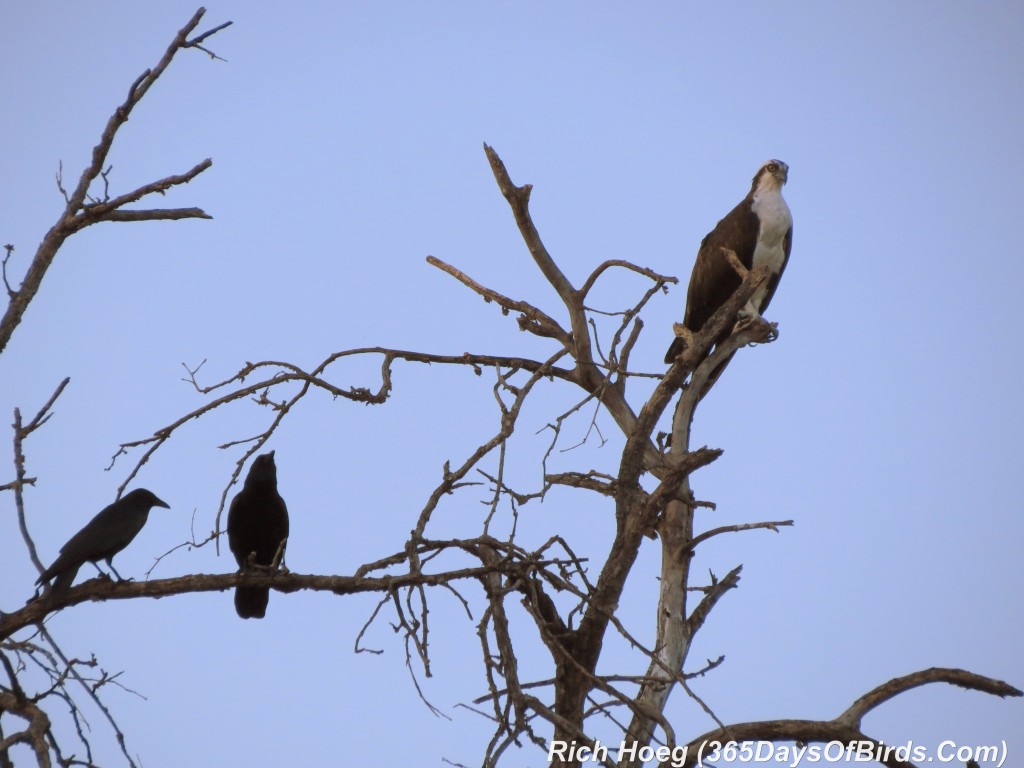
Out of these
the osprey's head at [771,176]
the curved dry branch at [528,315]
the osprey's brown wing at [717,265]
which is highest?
the osprey's head at [771,176]

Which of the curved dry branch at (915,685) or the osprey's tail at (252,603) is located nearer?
the curved dry branch at (915,685)

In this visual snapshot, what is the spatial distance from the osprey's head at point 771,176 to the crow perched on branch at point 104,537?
185 inches

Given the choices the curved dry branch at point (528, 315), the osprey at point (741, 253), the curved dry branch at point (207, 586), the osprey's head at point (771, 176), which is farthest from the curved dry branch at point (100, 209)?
the osprey's head at point (771, 176)

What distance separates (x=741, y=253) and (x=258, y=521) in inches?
138

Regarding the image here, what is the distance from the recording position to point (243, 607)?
593cm

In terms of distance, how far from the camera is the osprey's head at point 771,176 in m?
7.82

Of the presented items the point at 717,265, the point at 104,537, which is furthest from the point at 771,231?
the point at 104,537

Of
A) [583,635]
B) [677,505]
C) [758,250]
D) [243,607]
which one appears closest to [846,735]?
[583,635]

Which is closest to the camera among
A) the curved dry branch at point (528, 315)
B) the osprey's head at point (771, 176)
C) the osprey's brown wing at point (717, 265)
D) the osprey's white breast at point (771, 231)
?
the curved dry branch at point (528, 315)

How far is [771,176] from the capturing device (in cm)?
787

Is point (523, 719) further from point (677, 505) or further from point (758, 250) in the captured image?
point (758, 250)

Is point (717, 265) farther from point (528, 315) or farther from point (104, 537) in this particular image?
point (104, 537)

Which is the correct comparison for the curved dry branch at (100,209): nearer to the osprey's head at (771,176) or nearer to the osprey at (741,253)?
the osprey at (741,253)

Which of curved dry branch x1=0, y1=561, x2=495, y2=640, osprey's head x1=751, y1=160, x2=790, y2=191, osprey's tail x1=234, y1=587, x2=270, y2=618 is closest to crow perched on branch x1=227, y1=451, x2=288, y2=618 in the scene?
osprey's tail x1=234, y1=587, x2=270, y2=618
